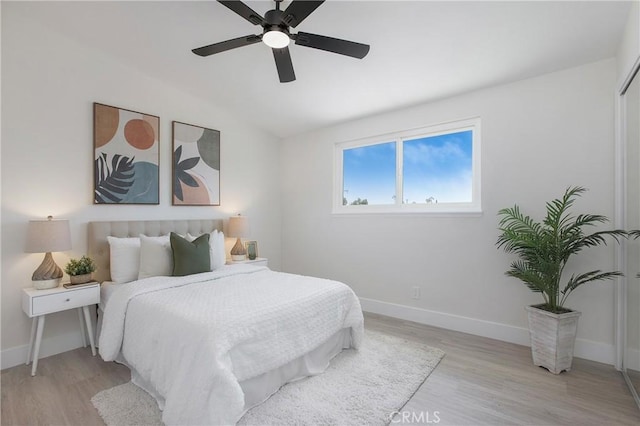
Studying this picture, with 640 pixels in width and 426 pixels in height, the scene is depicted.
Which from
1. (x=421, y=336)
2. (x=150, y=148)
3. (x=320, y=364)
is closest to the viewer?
(x=320, y=364)

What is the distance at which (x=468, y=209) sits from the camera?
3271 millimetres

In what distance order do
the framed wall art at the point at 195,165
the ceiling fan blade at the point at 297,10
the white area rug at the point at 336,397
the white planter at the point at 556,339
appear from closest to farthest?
the ceiling fan blade at the point at 297,10 < the white area rug at the point at 336,397 < the white planter at the point at 556,339 < the framed wall art at the point at 195,165

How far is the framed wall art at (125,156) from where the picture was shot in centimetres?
307

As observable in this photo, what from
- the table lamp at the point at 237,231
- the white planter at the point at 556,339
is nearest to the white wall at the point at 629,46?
the white planter at the point at 556,339

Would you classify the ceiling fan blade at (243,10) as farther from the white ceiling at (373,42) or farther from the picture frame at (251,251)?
the picture frame at (251,251)

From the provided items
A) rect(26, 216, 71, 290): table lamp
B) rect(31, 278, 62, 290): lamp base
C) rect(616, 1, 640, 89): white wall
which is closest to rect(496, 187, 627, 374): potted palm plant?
rect(616, 1, 640, 89): white wall

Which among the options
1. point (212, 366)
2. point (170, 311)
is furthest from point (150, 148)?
point (212, 366)

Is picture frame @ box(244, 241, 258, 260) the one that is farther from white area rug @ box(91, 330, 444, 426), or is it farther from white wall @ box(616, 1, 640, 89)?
white wall @ box(616, 1, 640, 89)

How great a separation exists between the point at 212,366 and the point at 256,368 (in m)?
0.36

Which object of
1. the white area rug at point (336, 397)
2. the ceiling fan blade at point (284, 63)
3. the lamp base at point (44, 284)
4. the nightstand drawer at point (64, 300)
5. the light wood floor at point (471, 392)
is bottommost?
the light wood floor at point (471, 392)

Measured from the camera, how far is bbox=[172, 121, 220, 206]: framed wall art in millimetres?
3691

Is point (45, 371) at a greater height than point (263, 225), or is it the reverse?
point (263, 225)

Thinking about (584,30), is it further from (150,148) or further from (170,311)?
(150,148)

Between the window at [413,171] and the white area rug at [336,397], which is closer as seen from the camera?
the white area rug at [336,397]
